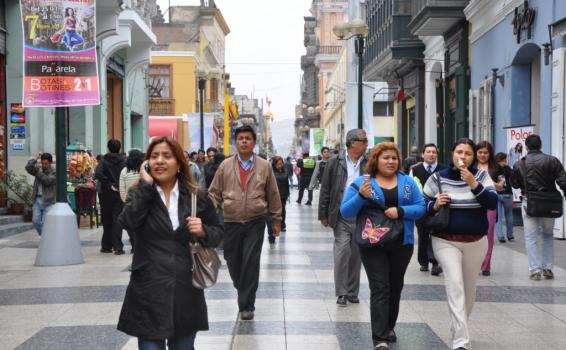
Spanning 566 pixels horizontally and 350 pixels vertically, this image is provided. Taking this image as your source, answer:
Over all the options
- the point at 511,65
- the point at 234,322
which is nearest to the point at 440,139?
the point at 511,65

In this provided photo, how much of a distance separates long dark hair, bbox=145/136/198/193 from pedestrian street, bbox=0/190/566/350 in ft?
7.72

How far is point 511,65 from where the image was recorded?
20031 millimetres

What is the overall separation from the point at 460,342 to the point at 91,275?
239 inches

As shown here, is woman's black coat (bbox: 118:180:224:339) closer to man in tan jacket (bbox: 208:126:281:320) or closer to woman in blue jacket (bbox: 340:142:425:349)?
woman in blue jacket (bbox: 340:142:425:349)

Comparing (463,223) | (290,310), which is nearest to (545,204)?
(290,310)

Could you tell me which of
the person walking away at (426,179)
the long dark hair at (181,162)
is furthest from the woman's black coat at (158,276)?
the person walking away at (426,179)

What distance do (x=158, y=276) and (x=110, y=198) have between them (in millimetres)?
9678

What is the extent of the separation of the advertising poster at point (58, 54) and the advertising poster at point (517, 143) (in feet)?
28.6

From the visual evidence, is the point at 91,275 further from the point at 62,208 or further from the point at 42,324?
the point at 42,324

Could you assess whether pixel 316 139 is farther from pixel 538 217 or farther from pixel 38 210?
pixel 538 217

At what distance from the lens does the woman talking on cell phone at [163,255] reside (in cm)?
489

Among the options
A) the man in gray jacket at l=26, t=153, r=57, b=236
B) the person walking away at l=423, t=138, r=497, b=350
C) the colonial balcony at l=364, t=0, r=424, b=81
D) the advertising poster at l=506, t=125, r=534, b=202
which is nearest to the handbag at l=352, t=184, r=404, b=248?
the person walking away at l=423, t=138, r=497, b=350

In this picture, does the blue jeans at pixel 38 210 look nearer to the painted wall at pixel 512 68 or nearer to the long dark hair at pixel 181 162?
the painted wall at pixel 512 68

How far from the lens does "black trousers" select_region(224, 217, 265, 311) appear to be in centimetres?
850
